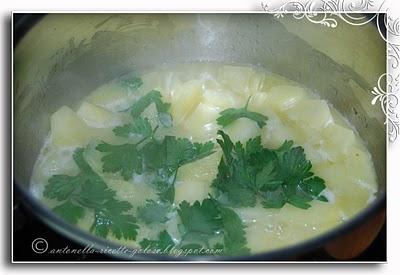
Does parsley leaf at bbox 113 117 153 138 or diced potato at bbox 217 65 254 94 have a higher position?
diced potato at bbox 217 65 254 94

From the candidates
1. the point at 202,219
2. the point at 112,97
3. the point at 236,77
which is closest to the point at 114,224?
the point at 202,219

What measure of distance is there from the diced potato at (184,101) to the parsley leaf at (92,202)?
0.62 ft

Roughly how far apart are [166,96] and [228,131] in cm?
14

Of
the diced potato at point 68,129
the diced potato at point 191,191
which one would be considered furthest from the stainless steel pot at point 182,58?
the diced potato at point 191,191

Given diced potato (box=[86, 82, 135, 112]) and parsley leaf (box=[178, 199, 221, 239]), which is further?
diced potato (box=[86, 82, 135, 112])

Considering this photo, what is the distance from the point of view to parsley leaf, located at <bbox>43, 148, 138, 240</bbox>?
1.22m

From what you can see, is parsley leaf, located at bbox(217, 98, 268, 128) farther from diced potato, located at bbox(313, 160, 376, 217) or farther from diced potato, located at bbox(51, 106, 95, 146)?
diced potato, located at bbox(51, 106, 95, 146)

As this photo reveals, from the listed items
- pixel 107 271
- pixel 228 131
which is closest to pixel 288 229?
pixel 228 131

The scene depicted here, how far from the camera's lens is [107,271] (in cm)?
123

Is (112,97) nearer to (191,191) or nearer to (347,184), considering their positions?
(191,191)

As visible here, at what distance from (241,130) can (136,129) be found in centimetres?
20

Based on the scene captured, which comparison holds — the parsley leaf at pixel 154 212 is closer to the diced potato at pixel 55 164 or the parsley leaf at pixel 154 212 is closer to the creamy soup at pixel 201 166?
the creamy soup at pixel 201 166

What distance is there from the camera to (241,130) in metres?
1.29

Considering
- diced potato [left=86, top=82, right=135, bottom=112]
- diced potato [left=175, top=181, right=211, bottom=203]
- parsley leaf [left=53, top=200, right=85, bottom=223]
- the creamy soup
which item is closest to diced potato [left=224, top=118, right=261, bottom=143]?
the creamy soup
